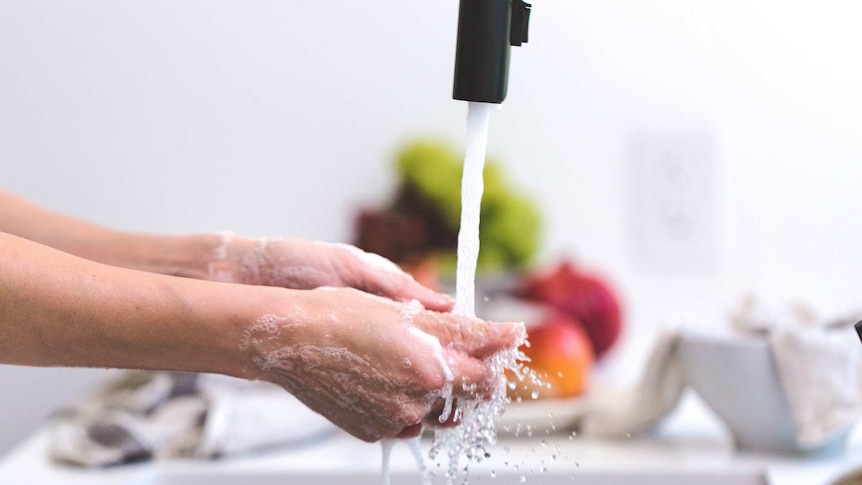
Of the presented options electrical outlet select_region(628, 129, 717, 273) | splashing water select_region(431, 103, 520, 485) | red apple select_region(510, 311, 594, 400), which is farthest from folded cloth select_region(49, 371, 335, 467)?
electrical outlet select_region(628, 129, 717, 273)

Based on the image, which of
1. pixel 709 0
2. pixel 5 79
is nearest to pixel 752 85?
pixel 709 0

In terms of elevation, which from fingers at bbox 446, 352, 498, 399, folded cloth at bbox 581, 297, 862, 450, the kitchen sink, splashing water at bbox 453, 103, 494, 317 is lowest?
the kitchen sink

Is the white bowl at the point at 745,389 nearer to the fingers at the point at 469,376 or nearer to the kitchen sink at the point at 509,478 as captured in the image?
the kitchen sink at the point at 509,478

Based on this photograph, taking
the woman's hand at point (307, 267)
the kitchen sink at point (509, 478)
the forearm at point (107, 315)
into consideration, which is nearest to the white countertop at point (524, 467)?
the kitchen sink at point (509, 478)

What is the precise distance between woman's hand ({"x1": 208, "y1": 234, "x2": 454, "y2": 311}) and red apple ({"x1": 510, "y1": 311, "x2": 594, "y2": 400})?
1.15ft

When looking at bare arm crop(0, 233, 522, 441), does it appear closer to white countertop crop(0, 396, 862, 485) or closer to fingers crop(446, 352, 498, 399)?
fingers crop(446, 352, 498, 399)

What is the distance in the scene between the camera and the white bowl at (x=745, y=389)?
96cm

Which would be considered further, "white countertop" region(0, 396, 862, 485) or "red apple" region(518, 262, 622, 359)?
"red apple" region(518, 262, 622, 359)

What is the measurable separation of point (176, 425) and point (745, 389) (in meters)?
0.58

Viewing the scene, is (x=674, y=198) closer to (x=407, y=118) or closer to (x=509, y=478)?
(x=407, y=118)

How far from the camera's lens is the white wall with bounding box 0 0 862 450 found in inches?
52.8

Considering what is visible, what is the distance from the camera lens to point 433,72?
139 centimetres

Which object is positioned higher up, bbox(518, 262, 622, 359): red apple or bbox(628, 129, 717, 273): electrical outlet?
bbox(628, 129, 717, 273): electrical outlet

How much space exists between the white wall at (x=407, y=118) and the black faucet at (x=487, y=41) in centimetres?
81
